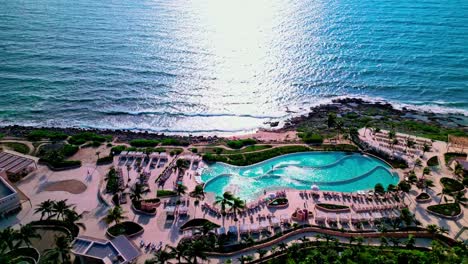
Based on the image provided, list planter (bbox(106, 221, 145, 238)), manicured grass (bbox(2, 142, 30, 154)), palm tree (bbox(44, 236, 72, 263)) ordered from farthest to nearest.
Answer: manicured grass (bbox(2, 142, 30, 154)) < planter (bbox(106, 221, 145, 238)) < palm tree (bbox(44, 236, 72, 263))

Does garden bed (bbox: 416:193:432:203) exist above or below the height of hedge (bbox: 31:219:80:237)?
below

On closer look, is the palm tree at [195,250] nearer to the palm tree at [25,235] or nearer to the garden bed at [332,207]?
the palm tree at [25,235]

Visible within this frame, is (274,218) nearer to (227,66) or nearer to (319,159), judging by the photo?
(319,159)

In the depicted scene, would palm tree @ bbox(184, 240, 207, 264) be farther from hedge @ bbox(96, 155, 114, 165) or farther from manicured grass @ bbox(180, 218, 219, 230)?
hedge @ bbox(96, 155, 114, 165)

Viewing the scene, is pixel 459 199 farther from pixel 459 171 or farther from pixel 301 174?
pixel 301 174

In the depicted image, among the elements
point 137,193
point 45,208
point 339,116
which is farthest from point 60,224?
point 339,116

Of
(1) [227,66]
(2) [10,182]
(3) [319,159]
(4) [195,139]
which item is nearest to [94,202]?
(2) [10,182]

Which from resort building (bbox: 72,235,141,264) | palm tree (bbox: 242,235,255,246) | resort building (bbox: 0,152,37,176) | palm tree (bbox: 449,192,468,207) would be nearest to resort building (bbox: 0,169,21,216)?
resort building (bbox: 0,152,37,176)
